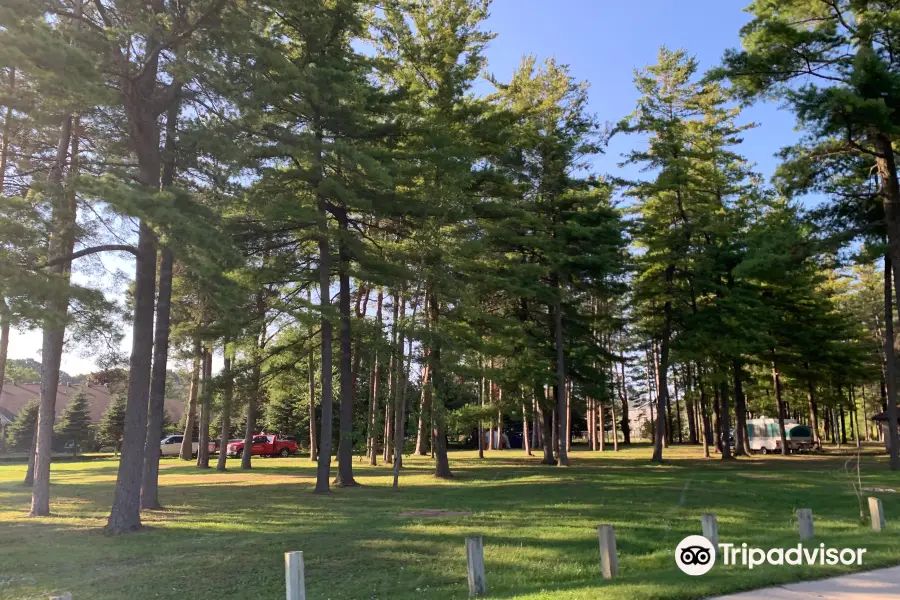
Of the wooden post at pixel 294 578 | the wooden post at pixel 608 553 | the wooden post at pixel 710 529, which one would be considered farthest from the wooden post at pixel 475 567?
the wooden post at pixel 710 529

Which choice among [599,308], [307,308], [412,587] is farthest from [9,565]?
[599,308]

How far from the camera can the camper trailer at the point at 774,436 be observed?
37500 mm

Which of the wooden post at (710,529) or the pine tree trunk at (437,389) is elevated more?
the pine tree trunk at (437,389)

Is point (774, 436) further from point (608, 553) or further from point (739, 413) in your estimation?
point (608, 553)

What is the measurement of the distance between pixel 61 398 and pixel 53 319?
192ft

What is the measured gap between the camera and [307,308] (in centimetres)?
1568

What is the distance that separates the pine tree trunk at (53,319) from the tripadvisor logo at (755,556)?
996cm

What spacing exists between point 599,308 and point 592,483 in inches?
762

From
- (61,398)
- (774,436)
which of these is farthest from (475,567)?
(61,398)

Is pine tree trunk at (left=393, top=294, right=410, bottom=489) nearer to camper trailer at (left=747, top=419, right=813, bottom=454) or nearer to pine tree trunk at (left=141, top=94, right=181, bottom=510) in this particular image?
pine tree trunk at (left=141, top=94, right=181, bottom=510)

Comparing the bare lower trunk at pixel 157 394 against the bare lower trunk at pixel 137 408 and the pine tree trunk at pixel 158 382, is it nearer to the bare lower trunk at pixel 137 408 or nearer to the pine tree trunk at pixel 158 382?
the pine tree trunk at pixel 158 382

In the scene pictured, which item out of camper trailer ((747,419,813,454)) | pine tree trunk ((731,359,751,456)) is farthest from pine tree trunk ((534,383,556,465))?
camper trailer ((747,419,813,454))

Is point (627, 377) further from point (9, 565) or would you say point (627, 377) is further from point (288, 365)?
point (9, 565)

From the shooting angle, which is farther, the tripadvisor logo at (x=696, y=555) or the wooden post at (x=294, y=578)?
the tripadvisor logo at (x=696, y=555)
